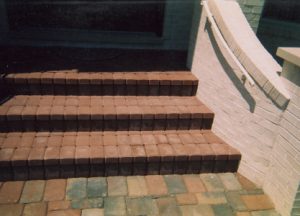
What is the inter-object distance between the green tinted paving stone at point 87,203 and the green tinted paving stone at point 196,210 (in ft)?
3.08

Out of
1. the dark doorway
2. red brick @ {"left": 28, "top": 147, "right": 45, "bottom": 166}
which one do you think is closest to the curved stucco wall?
the dark doorway

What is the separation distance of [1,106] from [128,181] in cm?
199

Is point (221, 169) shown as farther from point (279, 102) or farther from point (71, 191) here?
point (71, 191)

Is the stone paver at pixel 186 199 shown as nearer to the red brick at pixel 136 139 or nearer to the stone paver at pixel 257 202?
A: the stone paver at pixel 257 202

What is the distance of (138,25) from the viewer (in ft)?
20.7

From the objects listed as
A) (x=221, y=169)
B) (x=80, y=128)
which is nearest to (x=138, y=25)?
(x=80, y=128)

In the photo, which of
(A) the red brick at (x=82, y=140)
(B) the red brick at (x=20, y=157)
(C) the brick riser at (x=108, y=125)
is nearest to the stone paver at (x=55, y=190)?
(B) the red brick at (x=20, y=157)

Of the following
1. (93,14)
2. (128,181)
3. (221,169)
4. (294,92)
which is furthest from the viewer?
(93,14)

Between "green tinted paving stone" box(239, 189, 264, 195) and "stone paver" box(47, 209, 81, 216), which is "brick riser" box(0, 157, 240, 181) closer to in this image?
"green tinted paving stone" box(239, 189, 264, 195)

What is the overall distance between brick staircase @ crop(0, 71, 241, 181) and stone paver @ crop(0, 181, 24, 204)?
91 mm

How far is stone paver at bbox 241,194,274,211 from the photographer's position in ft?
11.9

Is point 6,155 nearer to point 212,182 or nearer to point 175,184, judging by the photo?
point 175,184

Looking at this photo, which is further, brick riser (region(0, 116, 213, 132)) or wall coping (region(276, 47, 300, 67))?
brick riser (region(0, 116, 213, 132))

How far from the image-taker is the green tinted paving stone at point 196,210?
11.4 feet
